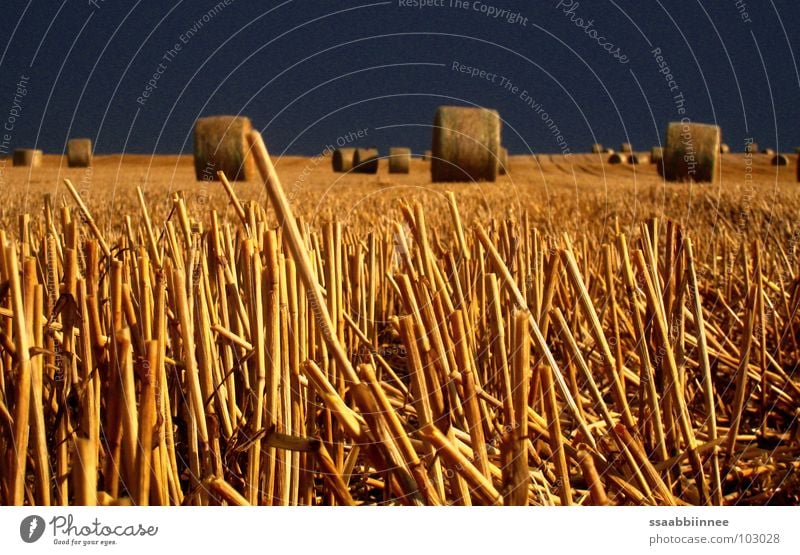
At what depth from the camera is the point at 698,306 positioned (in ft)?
3.75

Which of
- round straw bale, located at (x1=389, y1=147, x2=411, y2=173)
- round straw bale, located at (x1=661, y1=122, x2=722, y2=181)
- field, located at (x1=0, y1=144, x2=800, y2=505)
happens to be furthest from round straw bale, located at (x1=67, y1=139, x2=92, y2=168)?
field, located at (x1=0, y1=144, x2=800, y2=505)

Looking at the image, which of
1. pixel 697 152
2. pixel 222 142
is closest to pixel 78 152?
pixel 222 142

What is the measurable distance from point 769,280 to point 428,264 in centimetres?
123

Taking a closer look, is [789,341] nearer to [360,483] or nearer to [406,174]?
→ [360,483]

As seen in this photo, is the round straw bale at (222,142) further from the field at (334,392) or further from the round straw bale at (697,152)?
the field at (334,392)

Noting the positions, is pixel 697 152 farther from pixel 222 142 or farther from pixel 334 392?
pixel 334 392
